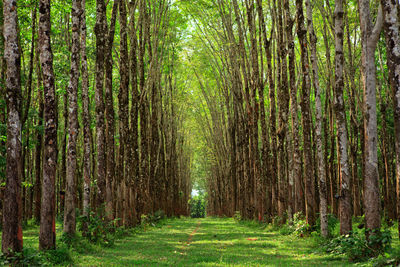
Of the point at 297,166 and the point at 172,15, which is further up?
the point at 172,15

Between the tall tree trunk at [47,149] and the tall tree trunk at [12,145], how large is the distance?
3.64 ft

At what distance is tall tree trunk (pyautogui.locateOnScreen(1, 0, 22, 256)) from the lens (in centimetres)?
843

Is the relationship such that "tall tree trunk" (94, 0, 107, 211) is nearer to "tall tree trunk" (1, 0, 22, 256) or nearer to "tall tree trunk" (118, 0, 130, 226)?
"tall tree trunk" (118, 0, 130, 226)

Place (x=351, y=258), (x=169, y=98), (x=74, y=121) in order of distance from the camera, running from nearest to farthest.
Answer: (x=351, y=258) < (x=74, y=121) < (x=169, y=98)

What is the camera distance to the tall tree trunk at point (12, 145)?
27.7ft

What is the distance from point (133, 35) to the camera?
20.3m

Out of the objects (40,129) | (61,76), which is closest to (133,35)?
(61,76)

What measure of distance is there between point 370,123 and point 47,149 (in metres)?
7.34

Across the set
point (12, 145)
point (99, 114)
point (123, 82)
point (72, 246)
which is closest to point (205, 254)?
point (72, 246)

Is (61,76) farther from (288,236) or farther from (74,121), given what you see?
(288,236)

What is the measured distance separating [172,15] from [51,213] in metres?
20.3

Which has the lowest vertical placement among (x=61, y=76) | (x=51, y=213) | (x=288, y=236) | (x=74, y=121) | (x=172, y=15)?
(x=288, y=236)

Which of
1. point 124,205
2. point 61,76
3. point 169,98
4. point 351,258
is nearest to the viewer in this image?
point 351,258

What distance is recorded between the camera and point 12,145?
859 cm
